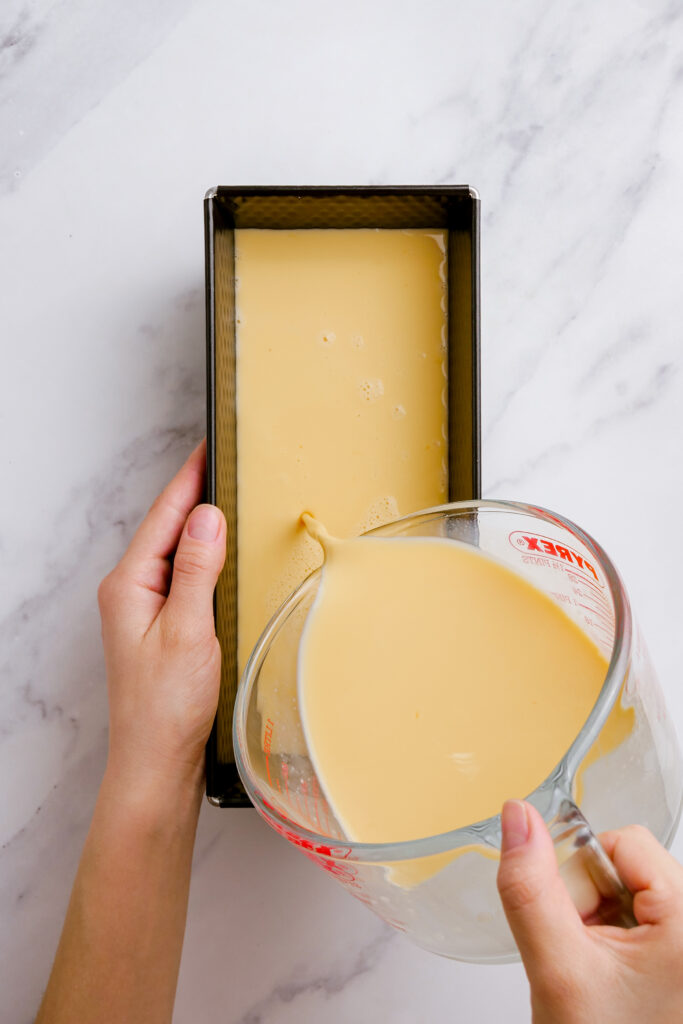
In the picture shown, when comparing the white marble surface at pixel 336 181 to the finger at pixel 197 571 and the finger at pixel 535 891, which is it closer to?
the finger at pixel 197 571

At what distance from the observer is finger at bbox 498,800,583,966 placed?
16.1 inches

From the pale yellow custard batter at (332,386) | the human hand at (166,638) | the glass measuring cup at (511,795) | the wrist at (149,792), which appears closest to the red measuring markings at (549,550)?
the glass measuring cup at (511,795)

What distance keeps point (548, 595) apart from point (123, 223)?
625 mm

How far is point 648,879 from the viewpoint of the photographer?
443mm

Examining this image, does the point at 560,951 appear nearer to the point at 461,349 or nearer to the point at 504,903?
the point at 504,903

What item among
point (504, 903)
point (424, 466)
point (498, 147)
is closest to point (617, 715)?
point (504, 903)

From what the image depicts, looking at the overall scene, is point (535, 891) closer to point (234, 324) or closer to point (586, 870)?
point (586, 870)

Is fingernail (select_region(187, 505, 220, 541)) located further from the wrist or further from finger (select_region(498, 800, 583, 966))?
finger (select_region(498, 800, 583, 966))

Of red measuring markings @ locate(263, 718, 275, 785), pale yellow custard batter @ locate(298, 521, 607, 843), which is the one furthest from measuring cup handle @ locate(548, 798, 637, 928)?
red measuring markings @ locate(263, 718, 275, 785)

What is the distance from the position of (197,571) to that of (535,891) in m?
0.43

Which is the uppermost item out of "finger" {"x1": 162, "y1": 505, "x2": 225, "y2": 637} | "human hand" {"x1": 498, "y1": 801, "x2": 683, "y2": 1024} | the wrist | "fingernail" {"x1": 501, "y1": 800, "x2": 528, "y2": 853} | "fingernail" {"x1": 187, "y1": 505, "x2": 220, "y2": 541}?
"fingernail" {"x1": 187, "y1": 505, "x2": 220, "y2": 541}

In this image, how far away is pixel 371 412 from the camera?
2.70 feet

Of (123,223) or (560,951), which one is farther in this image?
(123,223)

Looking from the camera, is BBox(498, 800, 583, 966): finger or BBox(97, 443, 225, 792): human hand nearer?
BBox(498, 800, 583, 966): finger
